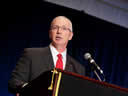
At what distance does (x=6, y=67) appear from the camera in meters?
4.37

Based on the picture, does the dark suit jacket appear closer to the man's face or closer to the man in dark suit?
the man in dark suit


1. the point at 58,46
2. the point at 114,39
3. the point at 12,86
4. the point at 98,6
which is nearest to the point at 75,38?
the point at 98,6

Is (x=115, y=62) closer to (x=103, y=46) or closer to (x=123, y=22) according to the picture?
(x=103, y=46)

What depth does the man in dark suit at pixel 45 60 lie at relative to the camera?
1861 mm

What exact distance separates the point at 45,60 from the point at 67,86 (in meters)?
0.70

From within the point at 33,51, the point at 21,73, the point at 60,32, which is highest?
the point at 60,32

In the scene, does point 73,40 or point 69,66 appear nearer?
point 69,66

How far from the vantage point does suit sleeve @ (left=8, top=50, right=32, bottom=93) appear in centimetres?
169

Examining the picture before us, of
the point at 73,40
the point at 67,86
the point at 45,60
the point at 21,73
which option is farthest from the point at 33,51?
the point at 73,40

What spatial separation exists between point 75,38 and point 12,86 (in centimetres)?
397

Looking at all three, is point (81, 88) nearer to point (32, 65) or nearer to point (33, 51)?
point (32, 65)

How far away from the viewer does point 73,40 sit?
217 inches

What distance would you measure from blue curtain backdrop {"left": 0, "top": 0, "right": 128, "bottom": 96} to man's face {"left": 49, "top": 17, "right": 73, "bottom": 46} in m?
2.25

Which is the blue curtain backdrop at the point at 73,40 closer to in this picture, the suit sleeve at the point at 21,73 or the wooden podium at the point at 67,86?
the suit sleeve at the point at 21,73
